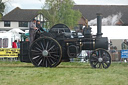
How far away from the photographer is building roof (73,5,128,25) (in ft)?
257

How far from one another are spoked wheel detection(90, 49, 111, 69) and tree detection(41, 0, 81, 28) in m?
47.1

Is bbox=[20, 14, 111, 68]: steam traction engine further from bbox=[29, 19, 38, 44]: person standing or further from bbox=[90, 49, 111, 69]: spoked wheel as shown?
bbox=[29, 19, 38, 44]: person standing

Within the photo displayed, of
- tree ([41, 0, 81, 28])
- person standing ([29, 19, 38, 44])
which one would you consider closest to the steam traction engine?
person standing ([29, 19, 38, 44])

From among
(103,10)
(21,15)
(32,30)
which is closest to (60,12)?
(103,10)

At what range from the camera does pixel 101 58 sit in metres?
14.2

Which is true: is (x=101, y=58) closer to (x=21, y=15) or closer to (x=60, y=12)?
(x=60, y=12)

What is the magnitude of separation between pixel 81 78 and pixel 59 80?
75 centimetres

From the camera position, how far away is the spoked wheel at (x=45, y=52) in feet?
46.1

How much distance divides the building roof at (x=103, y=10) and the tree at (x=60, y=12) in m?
13.1

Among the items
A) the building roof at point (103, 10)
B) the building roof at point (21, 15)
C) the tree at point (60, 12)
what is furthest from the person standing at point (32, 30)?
the building roof at point (21, 15)

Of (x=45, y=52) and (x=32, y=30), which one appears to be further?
(x=32, y=30)

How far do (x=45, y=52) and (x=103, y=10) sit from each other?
67.6m

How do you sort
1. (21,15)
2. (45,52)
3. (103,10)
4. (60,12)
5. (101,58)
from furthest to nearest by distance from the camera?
(21,15) → (103,10) → (60,12) → (101,58) → (45,52)

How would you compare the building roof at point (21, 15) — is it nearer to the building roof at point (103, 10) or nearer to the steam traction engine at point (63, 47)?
the building roof at point (103, 10)
